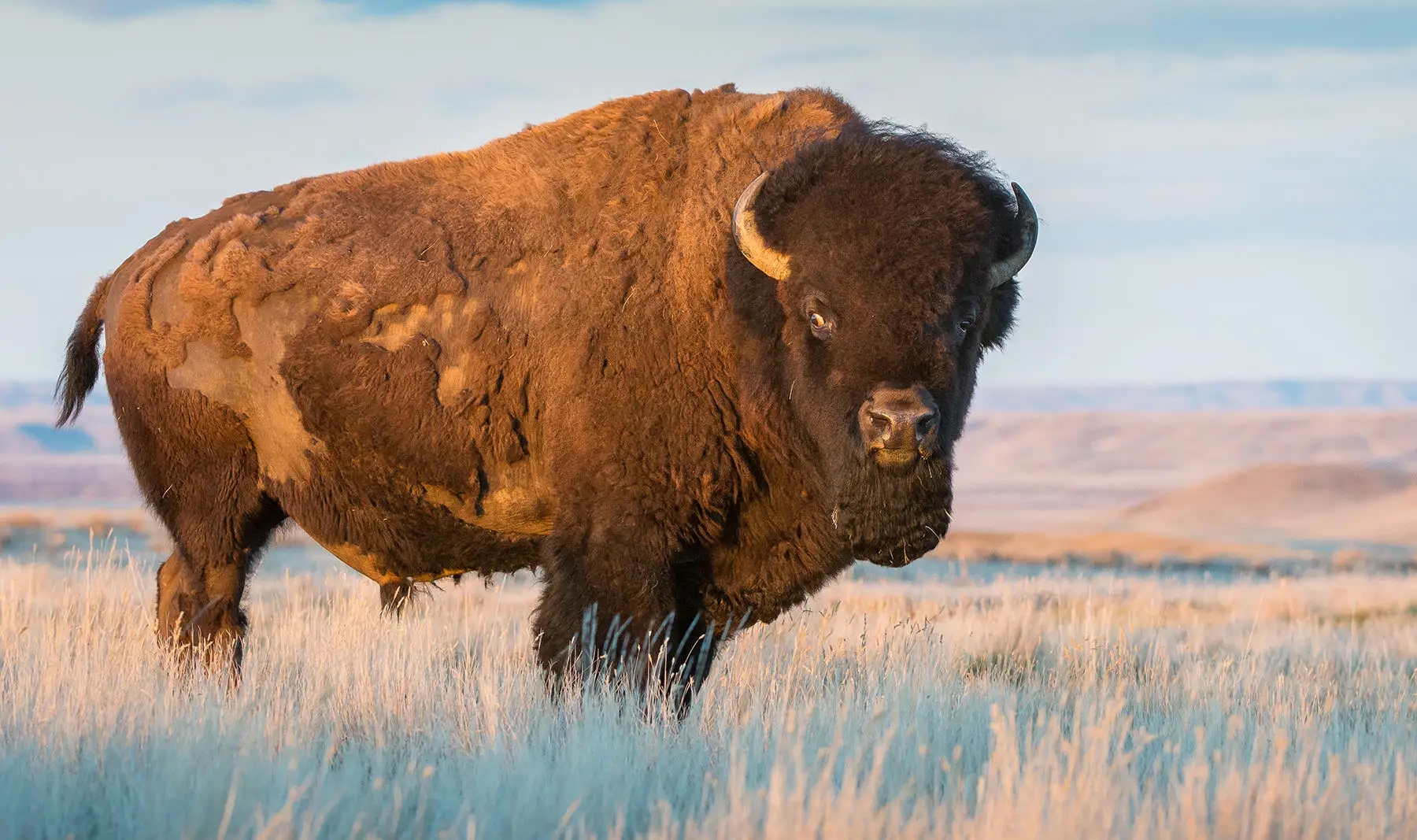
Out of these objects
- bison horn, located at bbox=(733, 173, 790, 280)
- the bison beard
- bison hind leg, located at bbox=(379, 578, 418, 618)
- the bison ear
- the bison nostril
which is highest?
bison horn, located at bbox=(733, 173, 790, 280)

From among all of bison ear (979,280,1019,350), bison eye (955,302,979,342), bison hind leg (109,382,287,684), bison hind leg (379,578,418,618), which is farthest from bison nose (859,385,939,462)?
bison hind leg (379,578,418,618)

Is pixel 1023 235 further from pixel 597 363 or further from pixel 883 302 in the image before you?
pixel 597 363

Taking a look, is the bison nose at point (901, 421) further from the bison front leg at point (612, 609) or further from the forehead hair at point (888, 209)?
the bison front leg at point (612, 609)

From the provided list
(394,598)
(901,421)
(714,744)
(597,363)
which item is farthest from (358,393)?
(901,421)

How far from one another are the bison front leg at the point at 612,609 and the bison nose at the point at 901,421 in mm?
1144

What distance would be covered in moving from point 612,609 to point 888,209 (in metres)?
2.04

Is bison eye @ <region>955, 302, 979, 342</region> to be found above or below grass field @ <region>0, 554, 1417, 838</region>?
above

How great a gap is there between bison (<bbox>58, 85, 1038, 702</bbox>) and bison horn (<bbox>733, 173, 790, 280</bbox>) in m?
0.01

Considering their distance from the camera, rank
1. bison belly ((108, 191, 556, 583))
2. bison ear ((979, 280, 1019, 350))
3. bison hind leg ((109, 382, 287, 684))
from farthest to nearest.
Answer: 1. bison hind leg ((109, 382, 287, 684))
2. bison belly ((108, 191, 556, 583))
3. bison ear ((979, 280, 1019, 350))

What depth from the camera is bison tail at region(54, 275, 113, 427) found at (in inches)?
318

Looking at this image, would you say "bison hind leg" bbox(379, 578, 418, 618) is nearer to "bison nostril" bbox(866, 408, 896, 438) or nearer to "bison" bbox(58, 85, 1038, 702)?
"bison" bbox(58, 85, 1038, 702)

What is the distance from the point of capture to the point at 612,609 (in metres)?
5.87

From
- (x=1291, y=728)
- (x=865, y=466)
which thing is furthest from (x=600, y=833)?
(x=1291, y=728)

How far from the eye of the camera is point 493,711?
5434mm
